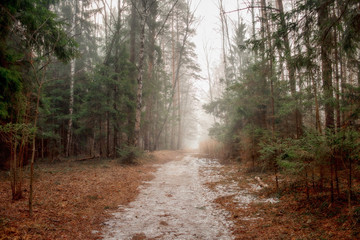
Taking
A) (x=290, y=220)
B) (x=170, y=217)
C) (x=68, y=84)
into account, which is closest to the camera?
(x=290, y=220)

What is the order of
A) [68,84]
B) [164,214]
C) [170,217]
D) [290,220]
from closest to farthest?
1. [290,220]
2. [170,217]
3. [164,214]
4. [68,84]

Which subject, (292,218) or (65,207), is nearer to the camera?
(292,218)

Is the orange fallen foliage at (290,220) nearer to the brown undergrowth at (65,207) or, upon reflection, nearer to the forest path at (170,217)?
the forest path at (170,217)

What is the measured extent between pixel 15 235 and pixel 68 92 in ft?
42.9

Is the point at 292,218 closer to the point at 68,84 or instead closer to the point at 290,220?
the point at 290,220

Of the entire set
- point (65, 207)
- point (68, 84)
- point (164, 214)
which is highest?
point (68, 84)

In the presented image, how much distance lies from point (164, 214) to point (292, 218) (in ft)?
8.88

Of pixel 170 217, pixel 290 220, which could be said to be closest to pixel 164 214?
pixel 170 217

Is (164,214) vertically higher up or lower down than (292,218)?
lower down

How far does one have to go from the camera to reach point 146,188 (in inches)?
289

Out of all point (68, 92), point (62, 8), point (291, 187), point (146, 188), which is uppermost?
point (62, 8)

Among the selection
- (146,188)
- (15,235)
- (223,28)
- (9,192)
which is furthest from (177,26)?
(15,235)

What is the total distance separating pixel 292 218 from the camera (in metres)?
3.95

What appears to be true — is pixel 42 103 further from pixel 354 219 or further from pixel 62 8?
pixel 62 8
